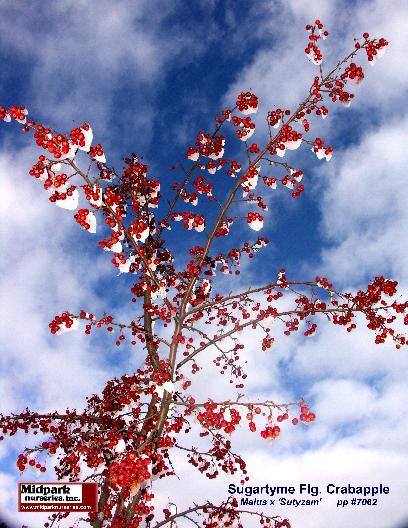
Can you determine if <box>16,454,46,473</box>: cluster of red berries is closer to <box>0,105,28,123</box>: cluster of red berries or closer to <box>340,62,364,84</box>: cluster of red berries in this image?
<box>0,105,28,123</box>: cluster of red berries

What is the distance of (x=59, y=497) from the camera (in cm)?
1023

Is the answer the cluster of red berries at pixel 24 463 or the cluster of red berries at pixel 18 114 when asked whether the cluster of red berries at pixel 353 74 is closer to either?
the cluster of red berries at pixel 18 114

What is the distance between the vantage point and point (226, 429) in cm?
821

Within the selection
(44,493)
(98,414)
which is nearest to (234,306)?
(98,414)

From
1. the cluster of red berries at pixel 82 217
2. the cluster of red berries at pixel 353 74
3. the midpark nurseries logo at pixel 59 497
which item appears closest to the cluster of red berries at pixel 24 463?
the midpark nurseries logo at pixel 59 497

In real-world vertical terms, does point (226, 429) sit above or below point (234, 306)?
below

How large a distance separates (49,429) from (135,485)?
3.32m

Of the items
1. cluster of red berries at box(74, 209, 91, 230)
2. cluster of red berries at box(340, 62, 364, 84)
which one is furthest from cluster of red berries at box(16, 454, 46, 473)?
cluster of red berries at box(340, 62, 364, 84)

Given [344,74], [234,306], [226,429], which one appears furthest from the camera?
[234,306]

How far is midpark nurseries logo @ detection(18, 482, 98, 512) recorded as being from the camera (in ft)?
33.3

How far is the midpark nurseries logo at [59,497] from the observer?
1014 centimetres

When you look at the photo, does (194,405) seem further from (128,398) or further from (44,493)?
(44,493)

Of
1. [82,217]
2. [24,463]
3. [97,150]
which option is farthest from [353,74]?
[24,463]

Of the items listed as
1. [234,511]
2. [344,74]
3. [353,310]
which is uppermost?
[344,74]
